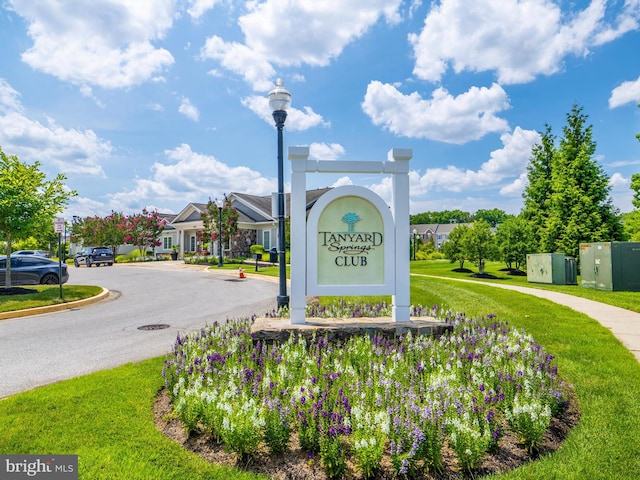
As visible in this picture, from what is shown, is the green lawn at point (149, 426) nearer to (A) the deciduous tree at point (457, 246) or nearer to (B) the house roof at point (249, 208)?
(A) the deciduous tree at point (457, 246)

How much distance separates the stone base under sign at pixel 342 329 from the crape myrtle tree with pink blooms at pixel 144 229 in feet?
145

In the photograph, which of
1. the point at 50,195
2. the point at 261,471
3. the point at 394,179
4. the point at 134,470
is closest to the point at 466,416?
the point at 261,471

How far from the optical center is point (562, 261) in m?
20.9

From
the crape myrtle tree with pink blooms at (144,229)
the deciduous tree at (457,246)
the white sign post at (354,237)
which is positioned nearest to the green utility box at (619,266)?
the deciduous tree at (457,246)

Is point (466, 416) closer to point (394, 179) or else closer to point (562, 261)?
point (394, 179)

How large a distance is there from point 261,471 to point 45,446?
6.62 feet

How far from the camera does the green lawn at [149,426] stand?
11.2 feet

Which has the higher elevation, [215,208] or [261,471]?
[215,208]

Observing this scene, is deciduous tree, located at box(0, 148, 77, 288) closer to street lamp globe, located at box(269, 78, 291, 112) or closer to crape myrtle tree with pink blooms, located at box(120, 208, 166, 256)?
street lamp globe, located at box(269, 78, 291, 112)

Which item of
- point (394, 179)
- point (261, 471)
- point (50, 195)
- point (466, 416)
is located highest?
point (50, 195)

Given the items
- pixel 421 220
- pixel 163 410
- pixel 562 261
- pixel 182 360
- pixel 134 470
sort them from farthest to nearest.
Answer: pixel 421 220
pixel 562 261
pixel 182 360
pixel 163 410
pixel 134 470

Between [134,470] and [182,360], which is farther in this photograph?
[182,360]

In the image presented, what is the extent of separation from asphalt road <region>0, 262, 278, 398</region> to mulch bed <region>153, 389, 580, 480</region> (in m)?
3.14

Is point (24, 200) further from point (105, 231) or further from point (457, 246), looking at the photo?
point (105, 231)
